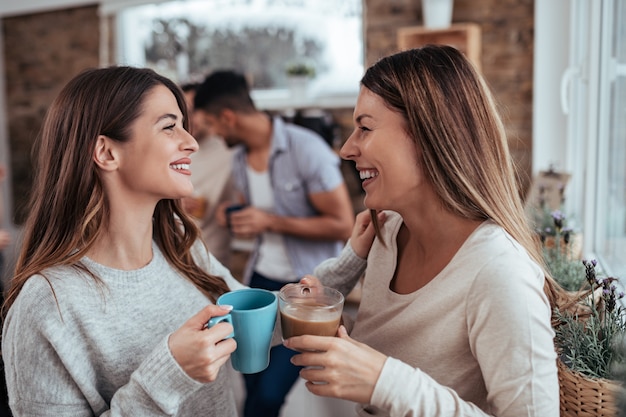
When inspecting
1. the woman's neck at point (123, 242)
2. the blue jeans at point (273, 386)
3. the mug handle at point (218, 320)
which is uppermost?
the woman's neck at point (123, 242)

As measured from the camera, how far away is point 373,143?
1.15m

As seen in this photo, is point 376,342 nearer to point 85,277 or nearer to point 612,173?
point 85,277

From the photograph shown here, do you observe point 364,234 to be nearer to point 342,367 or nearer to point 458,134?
point 458,134

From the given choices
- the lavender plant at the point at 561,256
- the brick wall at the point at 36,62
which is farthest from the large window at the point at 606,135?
the brick wall at the point at 36,62

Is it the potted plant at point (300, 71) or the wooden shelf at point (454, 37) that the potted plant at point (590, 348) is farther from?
the potted plant at point (300, 71)

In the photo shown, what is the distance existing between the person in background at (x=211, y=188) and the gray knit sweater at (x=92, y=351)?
1693 millimetres

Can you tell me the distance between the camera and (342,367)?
3.08 ft

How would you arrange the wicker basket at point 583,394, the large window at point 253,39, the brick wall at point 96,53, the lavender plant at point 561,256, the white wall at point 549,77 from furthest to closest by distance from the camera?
the large window at point 253,39, the brick wall at point 96,53, the white wall at point 549,77, the lavender plant at point 561,256, the wicker basket at point 583,394

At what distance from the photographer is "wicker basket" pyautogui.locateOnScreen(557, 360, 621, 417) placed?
2.99 ft

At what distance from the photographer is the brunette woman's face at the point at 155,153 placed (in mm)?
1243

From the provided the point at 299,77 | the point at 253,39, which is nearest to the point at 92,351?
the point at 299,77

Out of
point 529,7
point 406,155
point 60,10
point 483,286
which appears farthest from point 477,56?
point 60,10

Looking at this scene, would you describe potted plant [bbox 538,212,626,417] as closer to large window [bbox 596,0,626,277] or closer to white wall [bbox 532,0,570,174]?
large window [bbox 596,0,626,277]

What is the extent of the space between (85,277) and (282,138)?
5.50 feet
